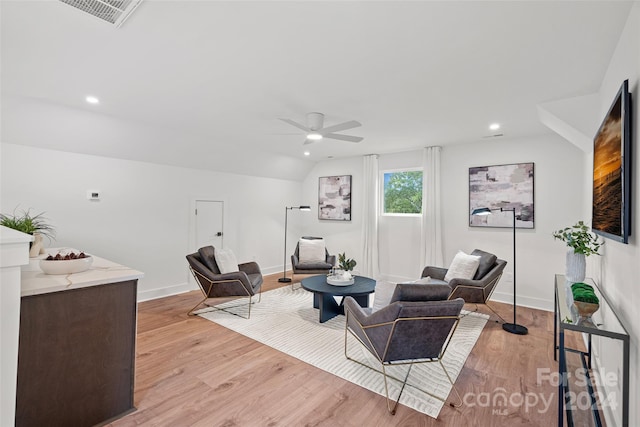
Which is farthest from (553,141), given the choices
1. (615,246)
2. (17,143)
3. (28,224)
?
(17,143)

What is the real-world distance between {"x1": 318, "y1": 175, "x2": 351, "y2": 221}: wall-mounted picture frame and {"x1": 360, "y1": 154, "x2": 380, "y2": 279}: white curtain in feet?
1.75

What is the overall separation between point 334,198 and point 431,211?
2312 millimetres

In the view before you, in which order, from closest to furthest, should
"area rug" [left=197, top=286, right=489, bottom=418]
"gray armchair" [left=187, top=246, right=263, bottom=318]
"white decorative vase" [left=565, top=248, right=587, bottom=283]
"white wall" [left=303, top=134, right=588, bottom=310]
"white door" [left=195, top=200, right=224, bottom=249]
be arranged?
"area rug" [left=197, top=286, right=489, bottom=418] → "white decorative vase" [left=565, top=248, right=587, bottom=283] → "gray armchair" [left=187, top=246, right=263, bottom=318] → "white wall" [left=303, top=134, right=588, bottom=310] → "white door" [left=195, top=200, right=224, bottom=249]

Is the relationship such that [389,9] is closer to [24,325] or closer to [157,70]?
[157,70]

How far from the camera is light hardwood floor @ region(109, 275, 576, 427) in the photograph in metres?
2.11

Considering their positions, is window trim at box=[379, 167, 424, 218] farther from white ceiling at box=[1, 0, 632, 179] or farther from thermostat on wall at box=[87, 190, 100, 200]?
thermostat on wall at box=[87, 190, 100, 200]

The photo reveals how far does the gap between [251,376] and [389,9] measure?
9.94ft

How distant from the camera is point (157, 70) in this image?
8.40 ft

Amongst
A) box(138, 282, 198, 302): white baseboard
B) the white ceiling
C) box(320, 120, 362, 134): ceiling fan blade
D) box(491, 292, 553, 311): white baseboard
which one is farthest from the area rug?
the white ceiling

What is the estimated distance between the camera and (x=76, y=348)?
1.90 meters

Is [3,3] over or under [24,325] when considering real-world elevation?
over

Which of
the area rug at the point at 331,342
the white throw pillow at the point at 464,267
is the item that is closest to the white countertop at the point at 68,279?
the area rug at the point at 331,342

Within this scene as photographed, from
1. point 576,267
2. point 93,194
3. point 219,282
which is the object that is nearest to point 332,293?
point 219,282

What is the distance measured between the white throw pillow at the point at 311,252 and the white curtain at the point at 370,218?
1.06 m
